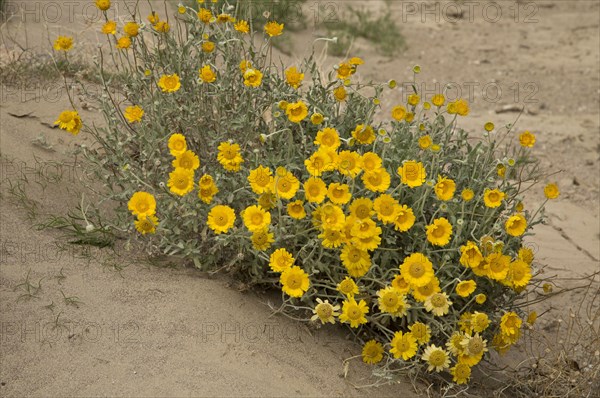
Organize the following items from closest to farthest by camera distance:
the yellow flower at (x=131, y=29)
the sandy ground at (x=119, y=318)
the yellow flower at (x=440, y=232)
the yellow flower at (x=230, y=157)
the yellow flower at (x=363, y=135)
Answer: the sandy ground at (x=119, y=318) → the yellow flower at (x=440, y=232) → the yellow flower at (x=230, y=157) → the yellow flower at (x=363, y=135) → the yellow flower at (x=131, y=29)

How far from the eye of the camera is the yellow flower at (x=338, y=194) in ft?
10.0

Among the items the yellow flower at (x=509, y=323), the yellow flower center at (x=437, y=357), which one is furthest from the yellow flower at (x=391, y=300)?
the yellow flower at (x=509, y=323)

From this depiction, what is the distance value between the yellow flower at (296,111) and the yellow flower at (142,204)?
648mm

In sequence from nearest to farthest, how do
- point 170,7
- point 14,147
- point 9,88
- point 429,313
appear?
point 429,313
point 14,147
point 9,88
point 170,7

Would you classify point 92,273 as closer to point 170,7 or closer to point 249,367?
point 249,367

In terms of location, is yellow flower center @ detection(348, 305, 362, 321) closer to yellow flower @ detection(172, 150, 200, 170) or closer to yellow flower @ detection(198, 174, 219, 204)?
yellow flower @ detection(198, 174, 219, 204)

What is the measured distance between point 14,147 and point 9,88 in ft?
2.36

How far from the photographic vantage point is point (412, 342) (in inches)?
123

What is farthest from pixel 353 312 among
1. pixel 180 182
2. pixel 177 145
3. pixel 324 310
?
pixel 177 145

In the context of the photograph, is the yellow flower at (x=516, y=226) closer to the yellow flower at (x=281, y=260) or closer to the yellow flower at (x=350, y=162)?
the yellow flower at (x=350, y=162)

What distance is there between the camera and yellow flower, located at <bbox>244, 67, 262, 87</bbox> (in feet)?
10.7

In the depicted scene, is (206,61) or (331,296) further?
(206,61)

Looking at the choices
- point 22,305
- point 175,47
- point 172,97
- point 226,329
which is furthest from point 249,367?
point 175,47

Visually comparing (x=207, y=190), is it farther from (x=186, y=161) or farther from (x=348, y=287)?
(x=348, y=287)
